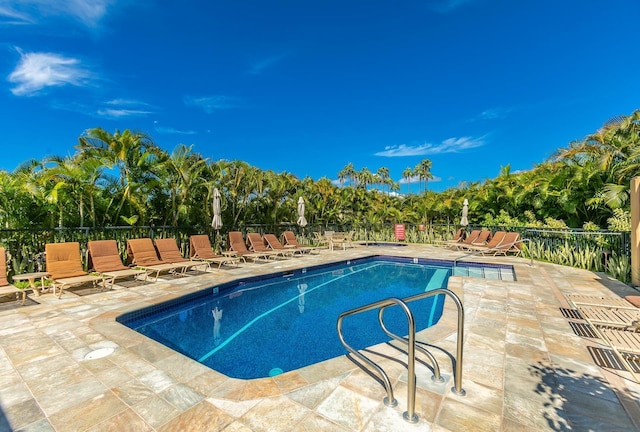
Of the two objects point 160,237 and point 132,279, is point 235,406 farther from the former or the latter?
point 160,237

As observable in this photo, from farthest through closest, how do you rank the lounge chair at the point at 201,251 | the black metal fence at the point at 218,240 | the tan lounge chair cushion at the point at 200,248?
the tan lounge chair cushion at the point at 200,248, the lounge chair at the point at 201,251, the black metal fence at the point at 218,240

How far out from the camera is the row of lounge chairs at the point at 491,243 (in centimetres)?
1186

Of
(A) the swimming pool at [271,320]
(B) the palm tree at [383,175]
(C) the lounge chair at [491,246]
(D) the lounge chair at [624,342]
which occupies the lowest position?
(A) the swimming pool at [271,320]

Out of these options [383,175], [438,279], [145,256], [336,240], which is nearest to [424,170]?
[383,175]

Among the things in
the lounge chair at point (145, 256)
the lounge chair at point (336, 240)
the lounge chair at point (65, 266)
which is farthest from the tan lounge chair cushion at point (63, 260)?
the lounge chair at point (336, 240)

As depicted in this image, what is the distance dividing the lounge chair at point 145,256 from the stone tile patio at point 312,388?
3376 mm

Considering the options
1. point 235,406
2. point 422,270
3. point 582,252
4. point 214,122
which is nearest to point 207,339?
point 235,406

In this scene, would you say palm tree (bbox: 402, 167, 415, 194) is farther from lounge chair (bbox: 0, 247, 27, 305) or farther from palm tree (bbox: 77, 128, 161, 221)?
lounge chair (bbox: 0, 247, 27, 305)

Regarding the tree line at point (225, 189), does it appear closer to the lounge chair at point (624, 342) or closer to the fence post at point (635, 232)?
the fence post at point (635, 232)

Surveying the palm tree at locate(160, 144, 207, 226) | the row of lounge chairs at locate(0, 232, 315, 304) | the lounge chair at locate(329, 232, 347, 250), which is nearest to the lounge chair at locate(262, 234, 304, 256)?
the row of lounge chairs at locate(0, 232, 315, 304)

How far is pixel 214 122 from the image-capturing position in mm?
33938

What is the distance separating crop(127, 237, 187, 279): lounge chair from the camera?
808 centimetres

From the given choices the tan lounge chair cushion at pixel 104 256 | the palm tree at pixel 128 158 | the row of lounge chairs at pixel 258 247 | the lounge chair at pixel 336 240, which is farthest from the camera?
the lounge chair at pixel 336 240

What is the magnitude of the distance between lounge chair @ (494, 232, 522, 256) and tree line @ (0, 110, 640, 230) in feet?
5.04
